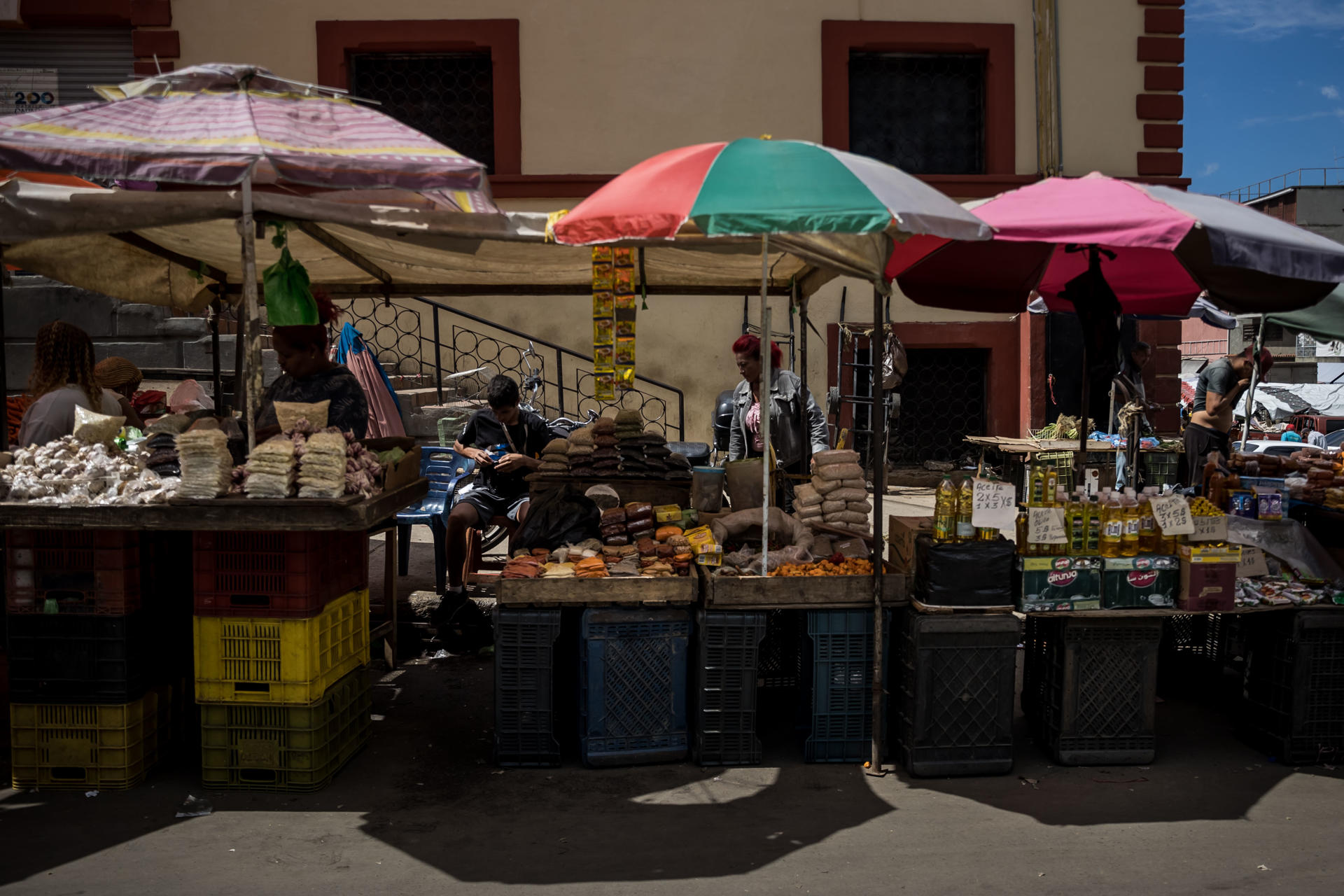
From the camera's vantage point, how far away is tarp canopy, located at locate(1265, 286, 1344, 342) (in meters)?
7.10

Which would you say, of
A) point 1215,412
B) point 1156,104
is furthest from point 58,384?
point 1156,104

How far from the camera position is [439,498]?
26.7ft

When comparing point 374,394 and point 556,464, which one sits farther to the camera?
point 374,394

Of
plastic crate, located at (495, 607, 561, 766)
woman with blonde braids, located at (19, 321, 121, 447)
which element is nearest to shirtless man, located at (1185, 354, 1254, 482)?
plastic crate, located at (495, 607, 561, 766)

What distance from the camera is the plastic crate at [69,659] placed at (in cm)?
459

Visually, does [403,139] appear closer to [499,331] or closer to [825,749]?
[825,749]

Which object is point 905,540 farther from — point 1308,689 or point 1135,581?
point 1308,689

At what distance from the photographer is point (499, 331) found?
12.4m

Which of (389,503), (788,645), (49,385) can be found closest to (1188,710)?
(788,645)

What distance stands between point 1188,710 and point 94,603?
5.80 metres

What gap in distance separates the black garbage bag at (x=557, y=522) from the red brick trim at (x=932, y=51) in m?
7.68

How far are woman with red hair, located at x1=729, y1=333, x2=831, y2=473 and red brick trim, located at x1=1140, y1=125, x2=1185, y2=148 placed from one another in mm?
7399

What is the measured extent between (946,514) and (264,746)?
338 centimetres

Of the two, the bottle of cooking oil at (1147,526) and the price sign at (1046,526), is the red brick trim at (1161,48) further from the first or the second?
the price sign at (1046,526)
